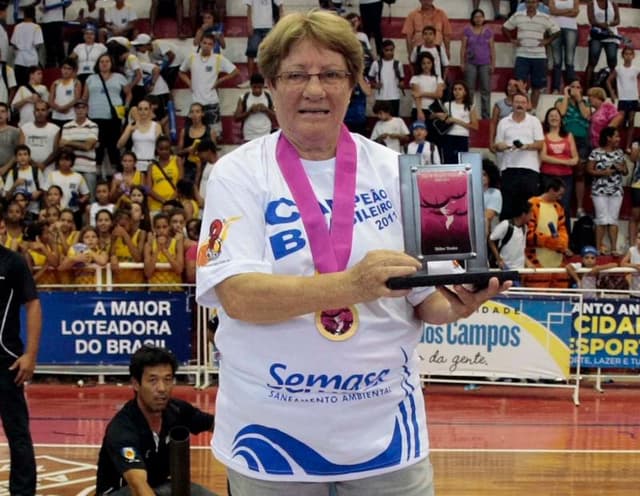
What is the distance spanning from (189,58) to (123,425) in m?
9.75

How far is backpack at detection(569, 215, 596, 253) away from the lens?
12477 mm

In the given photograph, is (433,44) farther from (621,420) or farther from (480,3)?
(621,420)

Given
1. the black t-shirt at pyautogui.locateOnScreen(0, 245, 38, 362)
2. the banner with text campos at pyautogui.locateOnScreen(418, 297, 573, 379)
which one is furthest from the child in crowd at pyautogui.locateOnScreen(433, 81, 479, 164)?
the black t-shirt at pyautogui.locateOnScreen(0, 245, 38, 362)

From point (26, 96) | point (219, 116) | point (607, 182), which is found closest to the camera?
point (607, 182)

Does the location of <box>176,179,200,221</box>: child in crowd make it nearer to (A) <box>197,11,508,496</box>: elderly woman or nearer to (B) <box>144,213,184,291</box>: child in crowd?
(B) <box>144,213,184,291</box>: child in crowd

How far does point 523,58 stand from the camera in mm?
14945

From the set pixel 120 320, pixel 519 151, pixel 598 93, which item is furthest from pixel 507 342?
pixel 598 93

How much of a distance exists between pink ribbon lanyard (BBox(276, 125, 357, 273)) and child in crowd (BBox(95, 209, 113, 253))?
27.3 ft

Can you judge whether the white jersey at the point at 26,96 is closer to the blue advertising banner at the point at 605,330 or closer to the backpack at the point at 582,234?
the backpack at the point at 582,234

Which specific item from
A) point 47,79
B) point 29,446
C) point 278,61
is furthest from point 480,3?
point 278,61

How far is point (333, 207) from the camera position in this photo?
2.52 metres

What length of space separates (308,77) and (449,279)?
0.57 m

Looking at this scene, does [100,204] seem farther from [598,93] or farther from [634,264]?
[598,93]

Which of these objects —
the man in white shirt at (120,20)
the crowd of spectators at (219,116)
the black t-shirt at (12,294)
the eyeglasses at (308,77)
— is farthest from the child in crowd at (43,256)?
the eyeglasses at (308,77)
